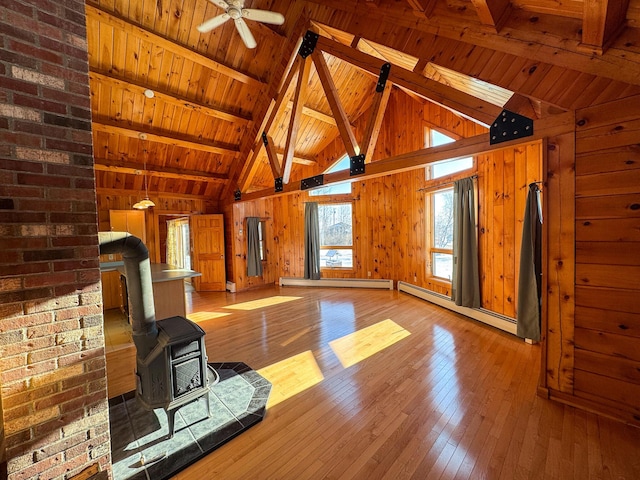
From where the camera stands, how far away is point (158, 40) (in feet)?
11.9

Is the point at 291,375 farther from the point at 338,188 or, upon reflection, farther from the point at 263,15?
the point at 338,188

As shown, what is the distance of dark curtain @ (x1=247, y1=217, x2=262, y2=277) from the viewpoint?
681 centimetres

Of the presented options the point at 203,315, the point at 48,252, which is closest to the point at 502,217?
the point at 48,252

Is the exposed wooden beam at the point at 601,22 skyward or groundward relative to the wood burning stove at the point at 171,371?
skyward

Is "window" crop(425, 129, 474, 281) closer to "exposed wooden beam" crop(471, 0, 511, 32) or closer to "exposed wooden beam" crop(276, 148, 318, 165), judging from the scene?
"exposed wooden beam" crop(471, 0, 511, 32)

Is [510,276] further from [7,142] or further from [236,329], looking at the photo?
[7,142]

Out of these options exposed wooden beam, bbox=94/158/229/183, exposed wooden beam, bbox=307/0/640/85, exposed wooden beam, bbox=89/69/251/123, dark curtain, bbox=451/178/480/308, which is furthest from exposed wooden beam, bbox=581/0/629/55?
exposed wooden beam, bbox=94/158/229/183

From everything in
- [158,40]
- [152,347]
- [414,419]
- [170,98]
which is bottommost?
[414,419]

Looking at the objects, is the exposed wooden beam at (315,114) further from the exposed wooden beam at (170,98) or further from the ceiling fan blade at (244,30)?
the ceiling fan blade at (244,30)

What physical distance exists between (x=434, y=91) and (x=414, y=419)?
119 inches


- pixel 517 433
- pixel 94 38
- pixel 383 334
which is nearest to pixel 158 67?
pixel 94 38

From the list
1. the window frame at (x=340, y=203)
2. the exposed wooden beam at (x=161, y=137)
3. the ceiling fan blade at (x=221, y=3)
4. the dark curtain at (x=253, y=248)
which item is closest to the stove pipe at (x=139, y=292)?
the ceiling fan blade at (x=221, y=3)

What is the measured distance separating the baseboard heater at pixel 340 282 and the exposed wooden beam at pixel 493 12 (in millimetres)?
4833

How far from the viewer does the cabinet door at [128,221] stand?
547cm
